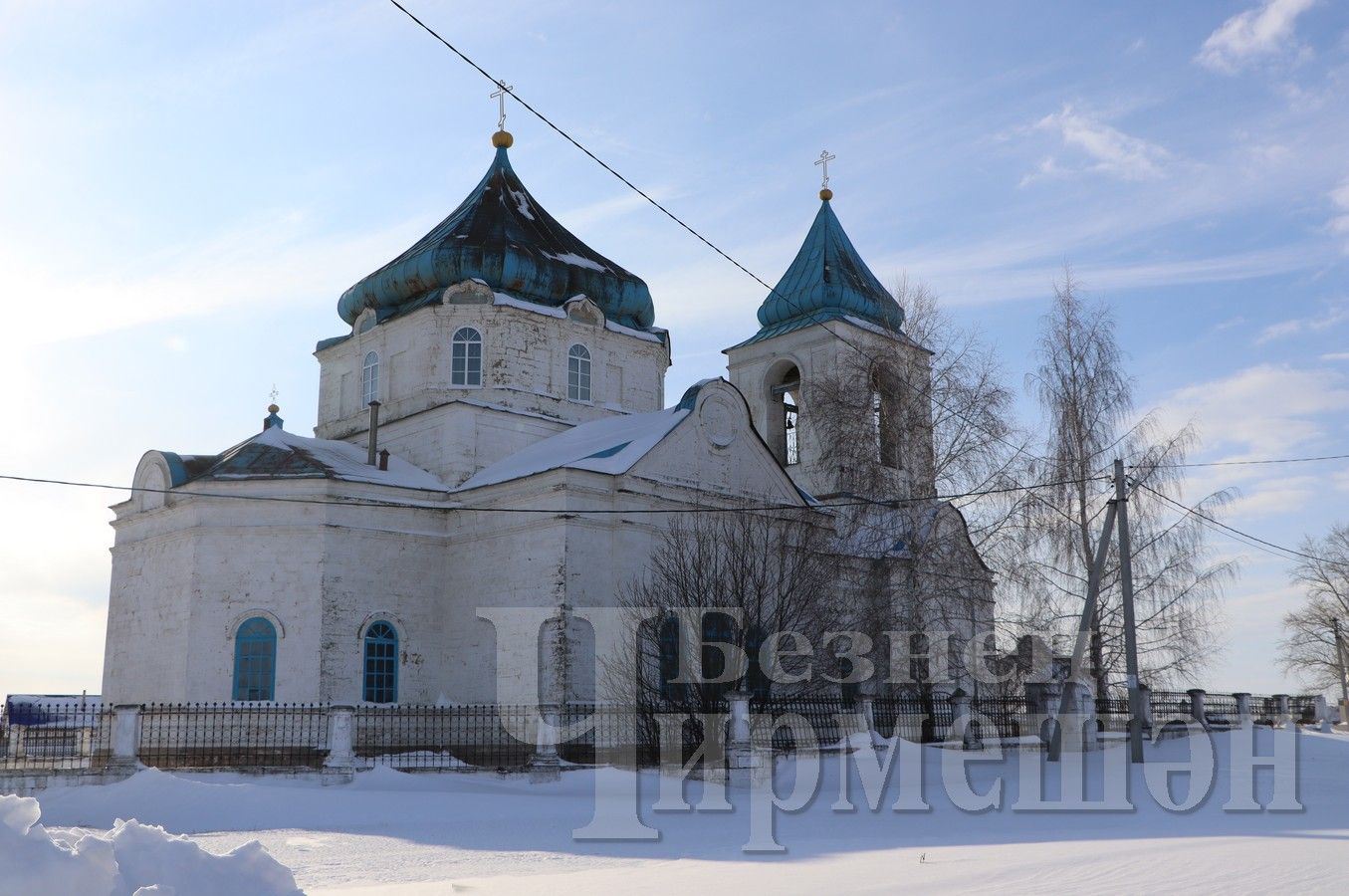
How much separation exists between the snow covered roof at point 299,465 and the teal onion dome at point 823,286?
9.68 metres

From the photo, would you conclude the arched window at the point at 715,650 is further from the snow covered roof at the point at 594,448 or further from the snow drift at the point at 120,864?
the snow drift at the point at 120,864

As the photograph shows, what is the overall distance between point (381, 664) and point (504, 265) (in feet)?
28.1

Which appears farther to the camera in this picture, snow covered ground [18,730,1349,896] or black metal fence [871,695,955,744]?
black metal fence [871,695,955,744]

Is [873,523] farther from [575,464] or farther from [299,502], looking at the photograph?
[299,502]

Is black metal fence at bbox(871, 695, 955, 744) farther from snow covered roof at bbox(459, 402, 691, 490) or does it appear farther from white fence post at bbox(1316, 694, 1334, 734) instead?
white fence post at bbox(1316, 694, 1334, 734)

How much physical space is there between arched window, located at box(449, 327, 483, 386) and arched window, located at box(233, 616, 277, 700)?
21.2ft

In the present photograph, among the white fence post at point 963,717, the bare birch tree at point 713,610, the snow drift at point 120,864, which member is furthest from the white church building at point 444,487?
the snow drift at point 120,864

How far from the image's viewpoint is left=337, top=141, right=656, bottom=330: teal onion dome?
2547 cm

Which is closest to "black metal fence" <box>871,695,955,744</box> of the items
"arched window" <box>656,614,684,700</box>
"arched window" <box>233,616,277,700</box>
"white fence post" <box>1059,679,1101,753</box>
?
"white fence post" <box>1059,679,1101,753</box>

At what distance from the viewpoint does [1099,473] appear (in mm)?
21625

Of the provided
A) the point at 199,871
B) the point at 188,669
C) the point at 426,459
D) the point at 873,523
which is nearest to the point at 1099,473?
the point at 873,523

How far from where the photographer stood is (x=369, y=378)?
87.7 ft

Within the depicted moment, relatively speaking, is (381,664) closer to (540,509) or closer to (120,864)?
(540,509)

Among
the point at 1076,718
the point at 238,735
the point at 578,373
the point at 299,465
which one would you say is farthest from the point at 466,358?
the point at 1076,718
